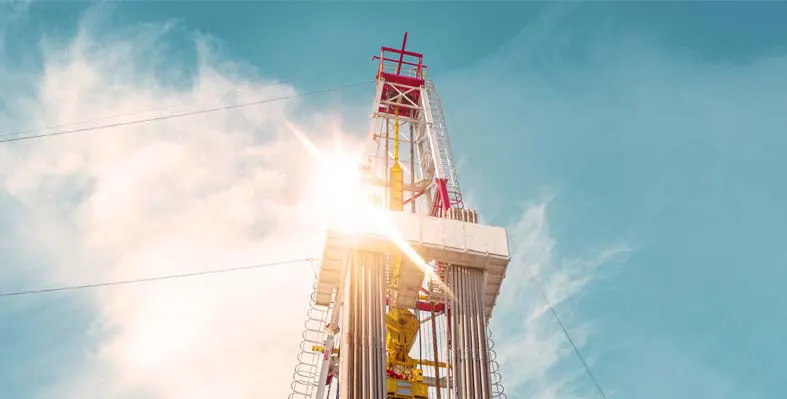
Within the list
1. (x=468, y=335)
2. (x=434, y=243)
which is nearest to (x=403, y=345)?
(x=434, y=243)

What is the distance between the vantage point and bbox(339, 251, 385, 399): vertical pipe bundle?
27.8 m

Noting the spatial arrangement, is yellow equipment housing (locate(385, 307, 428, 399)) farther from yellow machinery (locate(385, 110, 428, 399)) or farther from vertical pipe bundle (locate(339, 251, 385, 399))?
vertical pipe bundle (locate(339, 251, 385, 399))

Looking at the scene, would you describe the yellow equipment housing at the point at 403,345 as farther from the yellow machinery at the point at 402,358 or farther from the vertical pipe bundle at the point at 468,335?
the vertical pipe bundle at the point at 468,335

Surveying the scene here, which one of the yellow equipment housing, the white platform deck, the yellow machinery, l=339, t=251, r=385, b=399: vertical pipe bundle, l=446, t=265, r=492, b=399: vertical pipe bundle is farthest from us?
the yellow equipment housing

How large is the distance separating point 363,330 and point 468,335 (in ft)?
13.5

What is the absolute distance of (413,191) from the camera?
40188 mm

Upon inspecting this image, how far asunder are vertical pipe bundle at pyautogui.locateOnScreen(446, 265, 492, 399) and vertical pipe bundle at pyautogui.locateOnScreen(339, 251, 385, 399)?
111 inches

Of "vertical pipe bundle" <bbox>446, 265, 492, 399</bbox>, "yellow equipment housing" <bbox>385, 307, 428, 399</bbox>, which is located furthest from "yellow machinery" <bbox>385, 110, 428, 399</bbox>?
"vertical pipe bundle" <bbox>446, 265, 492, 399</bbox>

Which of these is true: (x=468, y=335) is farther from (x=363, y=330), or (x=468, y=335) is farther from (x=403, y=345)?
(x=403, y=345)

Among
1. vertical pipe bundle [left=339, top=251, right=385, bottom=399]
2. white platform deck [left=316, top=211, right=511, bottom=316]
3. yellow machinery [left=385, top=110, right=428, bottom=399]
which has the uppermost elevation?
yellow machinery [left=385, top=110, right=428, bottom=399]

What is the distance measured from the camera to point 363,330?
95.3 feet

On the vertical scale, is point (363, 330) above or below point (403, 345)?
below

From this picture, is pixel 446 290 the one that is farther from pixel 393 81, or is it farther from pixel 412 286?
pixel 393 81

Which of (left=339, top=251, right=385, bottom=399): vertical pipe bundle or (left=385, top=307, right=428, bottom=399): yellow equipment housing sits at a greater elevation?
(left=385, top=307, right=428, bottom=399): yellow equipment housing
